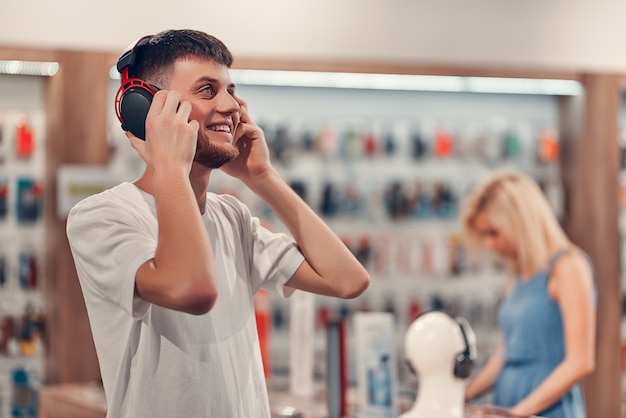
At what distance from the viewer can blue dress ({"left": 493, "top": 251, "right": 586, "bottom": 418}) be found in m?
4.07

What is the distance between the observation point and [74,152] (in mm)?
5008

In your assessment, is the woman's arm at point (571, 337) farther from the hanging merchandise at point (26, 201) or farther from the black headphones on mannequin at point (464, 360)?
the hanging merchandise at point (26, 201)

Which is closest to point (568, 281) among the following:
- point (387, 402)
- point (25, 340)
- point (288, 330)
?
point (387, 402)

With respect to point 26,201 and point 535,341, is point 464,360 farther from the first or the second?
point 26,201

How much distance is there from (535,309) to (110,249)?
8.49ft

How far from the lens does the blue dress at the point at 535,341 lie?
4066mm

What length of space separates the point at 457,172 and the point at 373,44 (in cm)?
95

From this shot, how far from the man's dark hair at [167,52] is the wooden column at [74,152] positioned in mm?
3024

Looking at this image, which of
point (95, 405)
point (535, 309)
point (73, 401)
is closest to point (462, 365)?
point (535, 309)

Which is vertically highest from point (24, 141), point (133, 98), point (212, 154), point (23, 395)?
point (24, 141)

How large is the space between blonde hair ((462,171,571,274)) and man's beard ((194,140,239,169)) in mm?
2387

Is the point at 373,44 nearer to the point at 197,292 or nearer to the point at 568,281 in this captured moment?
the point at 568,281

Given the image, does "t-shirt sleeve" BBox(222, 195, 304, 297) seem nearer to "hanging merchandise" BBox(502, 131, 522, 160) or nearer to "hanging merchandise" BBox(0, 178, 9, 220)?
"hanging merchandise" BBox(0, 178, 9, 220)

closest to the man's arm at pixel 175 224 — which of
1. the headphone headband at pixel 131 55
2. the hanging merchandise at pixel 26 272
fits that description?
the headphone headband at pixel 131 55
